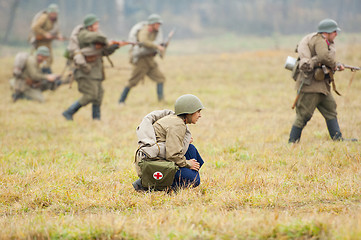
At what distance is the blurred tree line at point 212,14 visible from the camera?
47.2 m

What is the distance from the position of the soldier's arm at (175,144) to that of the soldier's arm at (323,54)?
Answer: 307 cm

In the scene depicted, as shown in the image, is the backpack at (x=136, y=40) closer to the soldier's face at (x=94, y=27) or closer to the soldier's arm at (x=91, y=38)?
the soldier's face at (x=94, y=27)

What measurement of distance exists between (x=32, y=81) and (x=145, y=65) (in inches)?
154

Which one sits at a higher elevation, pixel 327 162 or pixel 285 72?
pixel 285 72

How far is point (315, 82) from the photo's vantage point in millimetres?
6859

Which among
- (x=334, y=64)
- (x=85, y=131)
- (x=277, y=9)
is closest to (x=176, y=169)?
(x=334, y=64)

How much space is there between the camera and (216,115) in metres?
10.5

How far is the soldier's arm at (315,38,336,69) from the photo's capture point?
6574 millimetres

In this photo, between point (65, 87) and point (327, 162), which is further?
point (65, 87)

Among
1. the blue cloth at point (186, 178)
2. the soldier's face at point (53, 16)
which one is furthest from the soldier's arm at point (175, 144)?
the soldier's face at point (53, 16)

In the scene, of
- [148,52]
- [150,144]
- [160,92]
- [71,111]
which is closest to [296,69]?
[150,144]

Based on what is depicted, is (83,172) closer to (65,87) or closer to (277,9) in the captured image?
(65,87)

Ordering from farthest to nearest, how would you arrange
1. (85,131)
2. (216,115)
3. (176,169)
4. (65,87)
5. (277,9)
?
(277,9) → (65,87) → (216,115) → (85,131) → (176,169)

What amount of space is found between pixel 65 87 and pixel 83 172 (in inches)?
456
